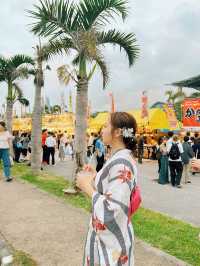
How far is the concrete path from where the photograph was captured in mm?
4371

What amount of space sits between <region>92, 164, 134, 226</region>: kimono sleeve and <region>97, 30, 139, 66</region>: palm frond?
740 cm

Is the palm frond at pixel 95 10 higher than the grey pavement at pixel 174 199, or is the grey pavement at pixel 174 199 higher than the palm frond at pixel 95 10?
the palm frond at pixel 95 10

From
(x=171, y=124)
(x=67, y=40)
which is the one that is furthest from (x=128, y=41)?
(x=171, y=124)

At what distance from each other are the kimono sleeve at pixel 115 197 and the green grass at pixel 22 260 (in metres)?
2.31

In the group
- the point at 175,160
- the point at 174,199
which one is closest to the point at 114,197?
the point at 174,199

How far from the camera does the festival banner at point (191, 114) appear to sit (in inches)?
707

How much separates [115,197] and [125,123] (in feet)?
1.59

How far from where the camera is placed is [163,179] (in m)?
11.7

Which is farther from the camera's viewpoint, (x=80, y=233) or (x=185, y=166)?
(x=185, y=166)

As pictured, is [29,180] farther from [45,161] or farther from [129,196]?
[129,196]

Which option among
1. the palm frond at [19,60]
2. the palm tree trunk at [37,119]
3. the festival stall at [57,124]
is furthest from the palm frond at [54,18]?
the festival stall at [57,124]

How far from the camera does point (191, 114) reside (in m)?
18.2

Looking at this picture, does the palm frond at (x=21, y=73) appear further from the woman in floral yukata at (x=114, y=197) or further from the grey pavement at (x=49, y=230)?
the woman in floral yukata at (x=114, y=197)

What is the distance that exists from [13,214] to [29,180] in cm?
416
